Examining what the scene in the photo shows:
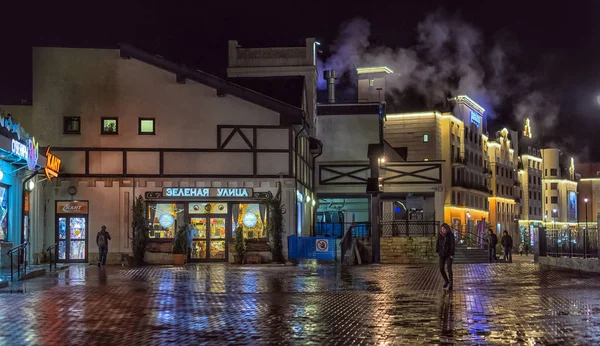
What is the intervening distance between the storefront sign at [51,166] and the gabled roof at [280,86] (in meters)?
10.9

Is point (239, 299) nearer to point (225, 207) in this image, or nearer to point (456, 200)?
point (225, 207)

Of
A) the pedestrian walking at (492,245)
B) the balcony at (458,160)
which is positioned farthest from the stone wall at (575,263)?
the balcony at (458,160)

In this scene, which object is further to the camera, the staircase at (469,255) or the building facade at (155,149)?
the staircase at (469,255)

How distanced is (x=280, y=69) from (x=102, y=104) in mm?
11661

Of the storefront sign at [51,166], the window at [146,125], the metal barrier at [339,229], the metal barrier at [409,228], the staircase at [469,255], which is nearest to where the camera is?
the storefront sign at [51,166]

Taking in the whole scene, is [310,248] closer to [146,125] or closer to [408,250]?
[408,250]

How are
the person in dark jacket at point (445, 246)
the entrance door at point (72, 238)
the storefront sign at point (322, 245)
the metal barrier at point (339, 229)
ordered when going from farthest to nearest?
the metal barrier at point (339, 229)
the storefront sign at point (322, 245)
the entrance door at point (72, 238)
the person in dark jacket at point (445, 246)

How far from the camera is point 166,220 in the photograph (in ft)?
105

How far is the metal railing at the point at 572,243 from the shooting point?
91.5 feet

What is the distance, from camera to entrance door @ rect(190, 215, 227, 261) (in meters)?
32.1

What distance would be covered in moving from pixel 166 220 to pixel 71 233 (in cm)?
374

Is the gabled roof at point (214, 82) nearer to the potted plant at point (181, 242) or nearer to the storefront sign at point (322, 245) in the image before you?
the storefront sign at point (322, 245)

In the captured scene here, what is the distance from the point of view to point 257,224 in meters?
32.4

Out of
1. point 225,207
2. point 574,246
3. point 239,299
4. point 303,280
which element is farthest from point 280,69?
point 239,299
